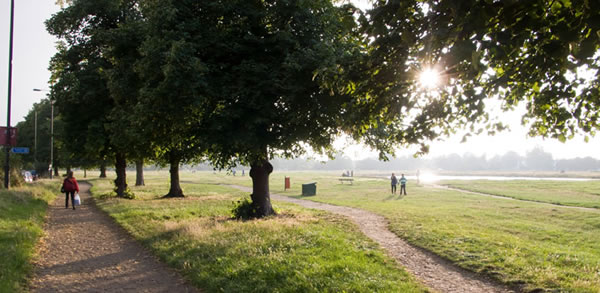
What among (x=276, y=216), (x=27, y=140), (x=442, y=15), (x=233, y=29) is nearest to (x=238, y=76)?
(x=233, y=29)

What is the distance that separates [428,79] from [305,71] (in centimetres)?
575

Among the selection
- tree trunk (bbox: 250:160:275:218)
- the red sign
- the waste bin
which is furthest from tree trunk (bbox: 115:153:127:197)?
the waste bin

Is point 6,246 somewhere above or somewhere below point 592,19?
below

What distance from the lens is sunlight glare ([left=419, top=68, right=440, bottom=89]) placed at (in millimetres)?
6113

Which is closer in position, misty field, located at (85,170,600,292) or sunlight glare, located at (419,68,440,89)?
sunlight glare, located at (419,68,440,89)

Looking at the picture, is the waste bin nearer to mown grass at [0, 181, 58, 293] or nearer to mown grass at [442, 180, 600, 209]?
mown grass at [442, 180, 600, 209]

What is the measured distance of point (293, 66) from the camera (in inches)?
448

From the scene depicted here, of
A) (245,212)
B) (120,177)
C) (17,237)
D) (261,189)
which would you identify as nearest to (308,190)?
(120,177)

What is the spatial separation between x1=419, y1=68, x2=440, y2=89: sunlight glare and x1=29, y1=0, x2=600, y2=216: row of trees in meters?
0.16

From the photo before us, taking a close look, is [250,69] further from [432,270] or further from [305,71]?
[432,270]

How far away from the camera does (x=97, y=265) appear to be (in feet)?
27.5

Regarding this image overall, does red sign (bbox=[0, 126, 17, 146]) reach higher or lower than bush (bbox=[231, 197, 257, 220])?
higher

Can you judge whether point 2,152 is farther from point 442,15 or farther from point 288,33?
point 442,15

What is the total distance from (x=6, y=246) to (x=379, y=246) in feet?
28.2
